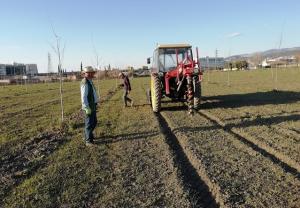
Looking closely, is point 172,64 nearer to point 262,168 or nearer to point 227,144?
point 227,144

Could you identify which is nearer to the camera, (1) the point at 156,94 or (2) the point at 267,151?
(2) the point at 267,151

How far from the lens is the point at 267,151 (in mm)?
7902

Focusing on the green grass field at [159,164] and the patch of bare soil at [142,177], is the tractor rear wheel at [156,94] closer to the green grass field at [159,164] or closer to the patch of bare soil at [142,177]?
the green grass field at [159,164]

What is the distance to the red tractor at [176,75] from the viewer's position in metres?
14.6

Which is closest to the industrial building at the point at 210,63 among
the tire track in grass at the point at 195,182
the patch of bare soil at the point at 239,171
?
the patch of bare soil at the point at 239,171

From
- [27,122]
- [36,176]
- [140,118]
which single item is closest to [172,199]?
[36,176]

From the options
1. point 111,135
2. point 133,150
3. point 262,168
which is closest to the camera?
point 262,168

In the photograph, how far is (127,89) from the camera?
17.3m

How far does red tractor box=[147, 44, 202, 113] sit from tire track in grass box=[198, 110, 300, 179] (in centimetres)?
358

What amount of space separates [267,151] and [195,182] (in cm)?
237

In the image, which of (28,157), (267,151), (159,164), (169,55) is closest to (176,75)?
(169,55)

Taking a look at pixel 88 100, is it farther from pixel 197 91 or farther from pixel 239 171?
pixel 197 91

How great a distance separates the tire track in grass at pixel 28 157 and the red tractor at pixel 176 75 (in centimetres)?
447

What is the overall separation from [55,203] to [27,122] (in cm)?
959
